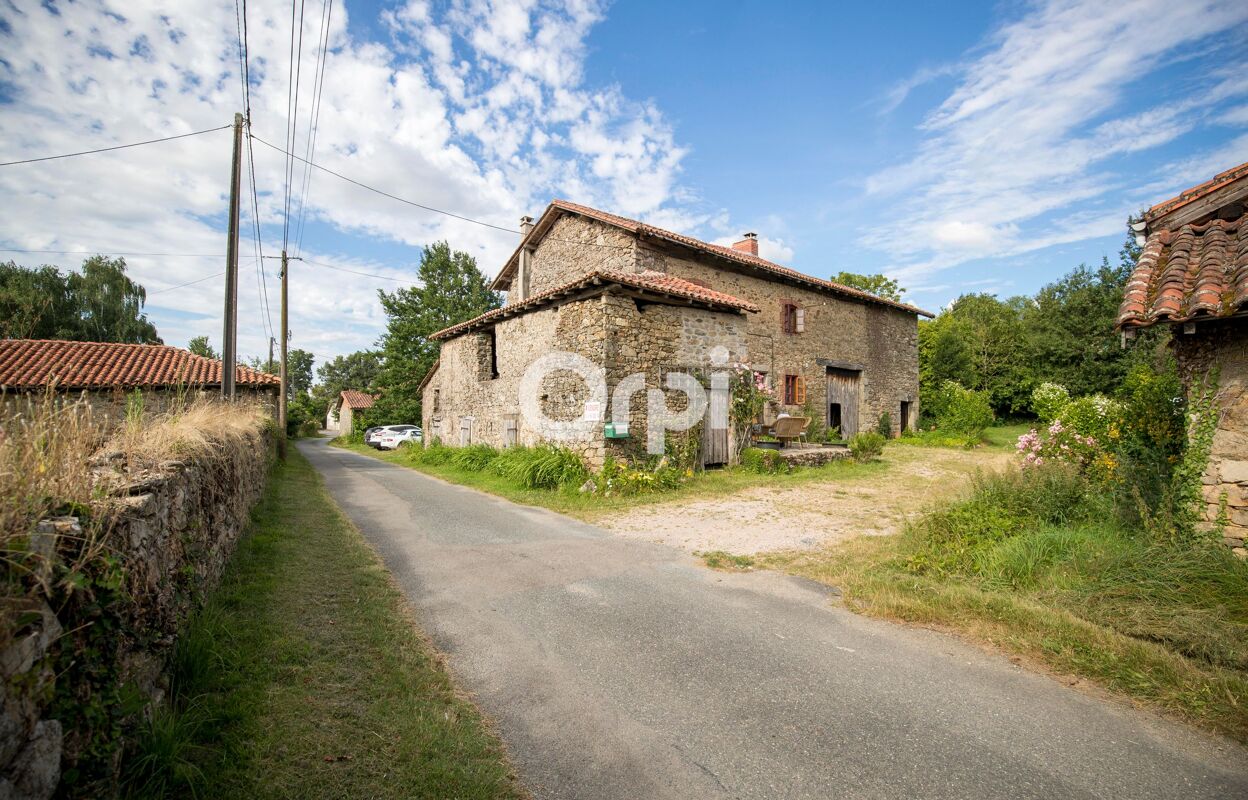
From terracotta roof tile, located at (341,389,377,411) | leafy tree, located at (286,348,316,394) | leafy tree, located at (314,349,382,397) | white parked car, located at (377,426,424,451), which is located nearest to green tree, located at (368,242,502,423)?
white parked car, located at (377,426,424,451)

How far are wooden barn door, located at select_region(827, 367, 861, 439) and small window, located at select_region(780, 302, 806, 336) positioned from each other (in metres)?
2.22

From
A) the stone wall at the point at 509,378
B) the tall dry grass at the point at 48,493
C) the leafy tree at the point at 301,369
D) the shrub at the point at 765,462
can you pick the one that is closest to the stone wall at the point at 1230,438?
the tall dry grass at the point at 48,493

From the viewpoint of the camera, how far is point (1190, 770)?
2.53 meters

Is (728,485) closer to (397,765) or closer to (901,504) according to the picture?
(901,504)

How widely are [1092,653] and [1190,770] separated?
40.0 inches

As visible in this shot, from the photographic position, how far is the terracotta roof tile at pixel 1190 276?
14.2ft

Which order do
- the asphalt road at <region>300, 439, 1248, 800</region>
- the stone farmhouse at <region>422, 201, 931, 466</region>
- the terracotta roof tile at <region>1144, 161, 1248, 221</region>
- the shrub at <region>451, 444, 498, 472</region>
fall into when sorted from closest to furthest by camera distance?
the asphalt road at <region>300, 439, 1248, 800</region> → the terracotta roof tile at <region>1144, 161, 1248, 221</region> → the stone farmhouse at <region>422, 201, 931, 466</region> → the shrub at <region>451, 444, 498, 472</region>

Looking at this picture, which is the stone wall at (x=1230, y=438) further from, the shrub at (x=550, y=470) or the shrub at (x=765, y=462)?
the shrub at (x=550, y=470)

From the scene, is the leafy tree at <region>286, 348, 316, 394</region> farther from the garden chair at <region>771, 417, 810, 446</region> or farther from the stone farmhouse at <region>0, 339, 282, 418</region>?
the garden chair at <region>771, 417, 810, 446</region>

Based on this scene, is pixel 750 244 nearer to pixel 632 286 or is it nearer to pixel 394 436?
pixel 632 286

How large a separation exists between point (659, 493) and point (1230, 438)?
7134 mm

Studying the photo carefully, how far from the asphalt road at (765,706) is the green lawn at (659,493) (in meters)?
3.89

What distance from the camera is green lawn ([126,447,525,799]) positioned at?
237 centimetres

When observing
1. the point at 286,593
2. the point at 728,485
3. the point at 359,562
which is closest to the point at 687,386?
the point at 728,485
